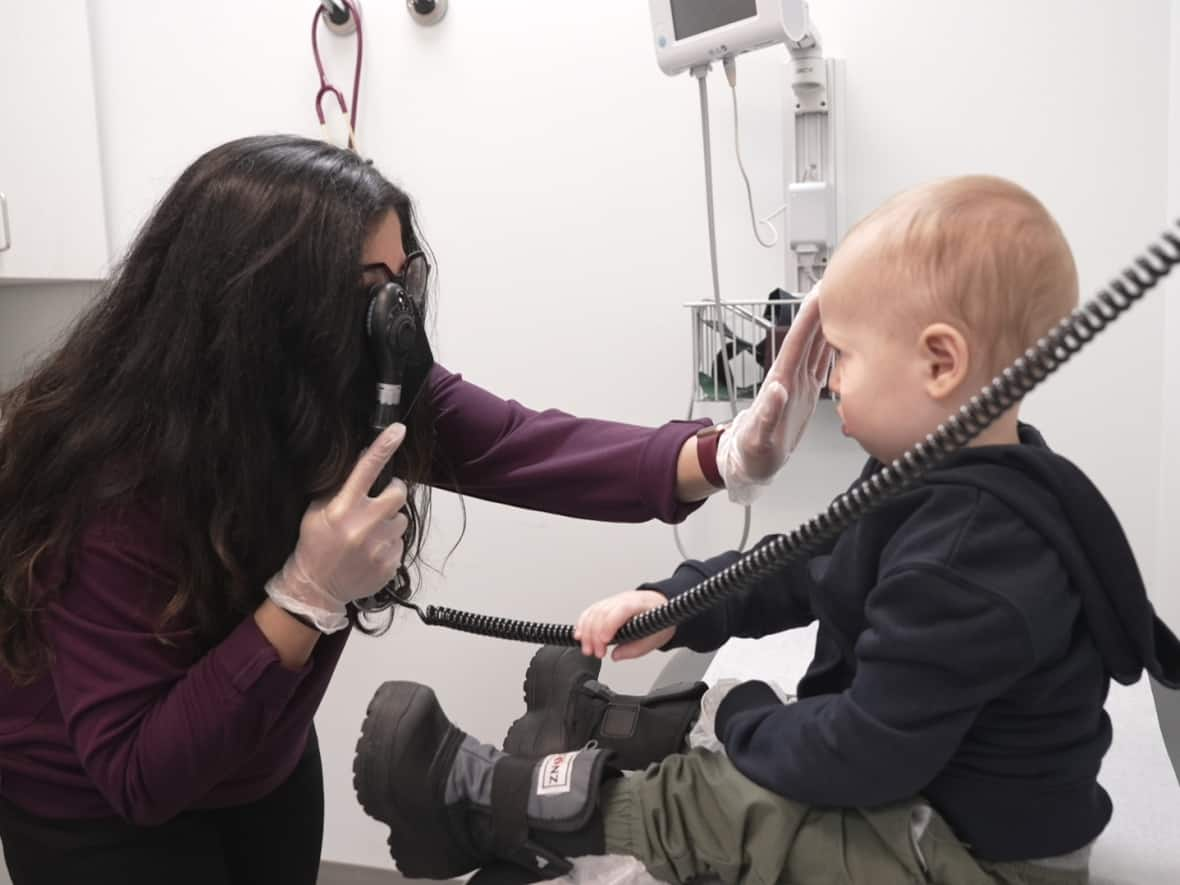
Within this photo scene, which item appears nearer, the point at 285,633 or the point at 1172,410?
the point at 285,633

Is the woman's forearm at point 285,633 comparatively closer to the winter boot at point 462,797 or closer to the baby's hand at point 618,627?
the winter boot at point 462,797

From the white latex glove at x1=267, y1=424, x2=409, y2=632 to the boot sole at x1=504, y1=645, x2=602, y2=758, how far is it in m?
0.25

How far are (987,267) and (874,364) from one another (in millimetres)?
125

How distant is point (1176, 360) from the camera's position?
59.0 inches

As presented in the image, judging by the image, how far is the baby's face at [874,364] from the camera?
2.78ft

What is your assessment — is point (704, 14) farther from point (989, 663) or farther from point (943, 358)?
point (989, 663)

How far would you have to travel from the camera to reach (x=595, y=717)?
1078mm

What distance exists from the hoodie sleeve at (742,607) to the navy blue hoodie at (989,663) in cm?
19

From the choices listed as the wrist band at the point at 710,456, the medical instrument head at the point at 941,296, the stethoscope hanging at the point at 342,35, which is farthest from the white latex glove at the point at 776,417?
the stethoscope hanging at the point at 342,35

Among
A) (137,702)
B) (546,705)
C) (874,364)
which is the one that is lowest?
(546,705)

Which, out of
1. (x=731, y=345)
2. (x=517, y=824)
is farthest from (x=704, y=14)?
(x=517, y=824)

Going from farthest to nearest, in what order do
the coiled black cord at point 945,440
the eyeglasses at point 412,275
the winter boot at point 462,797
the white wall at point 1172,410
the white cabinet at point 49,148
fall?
the white cabinet at point 49,148 → the white wall at point 1172,410 → the eyeglasses at point 412,275 → the winter boot at point 462,797 → the coiled black cord at point 945,440

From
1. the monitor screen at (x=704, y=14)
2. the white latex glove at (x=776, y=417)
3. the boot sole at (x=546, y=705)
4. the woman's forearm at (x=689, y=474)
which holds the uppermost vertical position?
the monitor screen at (x=704, y=14)

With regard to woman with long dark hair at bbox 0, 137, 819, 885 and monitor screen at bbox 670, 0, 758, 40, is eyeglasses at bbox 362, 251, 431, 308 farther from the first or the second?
monitor screen at bbox 670, 0, 758, 40
